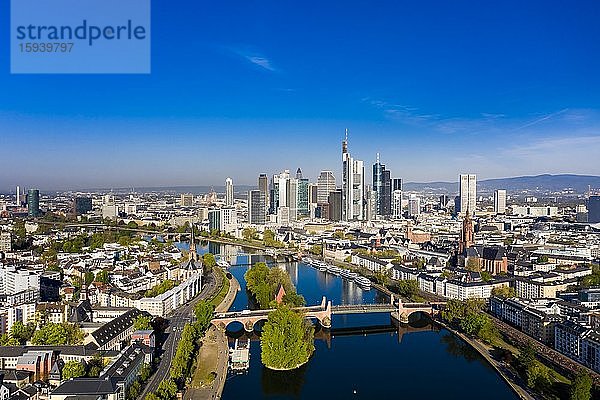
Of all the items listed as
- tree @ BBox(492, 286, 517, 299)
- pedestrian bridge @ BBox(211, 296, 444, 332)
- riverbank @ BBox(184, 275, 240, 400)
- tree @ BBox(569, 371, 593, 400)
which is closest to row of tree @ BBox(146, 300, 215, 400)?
riverbank @ BBox(184, 275, 240, 400)

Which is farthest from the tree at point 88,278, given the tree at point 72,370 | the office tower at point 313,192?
the office tower at point 313,192

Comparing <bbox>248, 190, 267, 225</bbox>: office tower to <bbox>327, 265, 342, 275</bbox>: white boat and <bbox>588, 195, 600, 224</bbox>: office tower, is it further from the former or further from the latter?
<bbox>588, 195, 600, 224</bbox>: office tower

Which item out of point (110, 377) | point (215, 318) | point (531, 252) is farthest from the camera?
point (531, 252)

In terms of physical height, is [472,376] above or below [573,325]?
below

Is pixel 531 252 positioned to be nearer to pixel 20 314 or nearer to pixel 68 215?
pixel 20 314

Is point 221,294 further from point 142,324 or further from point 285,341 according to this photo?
point 285,341

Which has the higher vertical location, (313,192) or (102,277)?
(313,192)

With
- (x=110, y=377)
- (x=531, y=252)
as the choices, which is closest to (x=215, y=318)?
(x=110, y=377)

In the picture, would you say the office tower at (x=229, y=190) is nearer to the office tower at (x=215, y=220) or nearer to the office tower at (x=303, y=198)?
the office tower at (x=303, y=198)

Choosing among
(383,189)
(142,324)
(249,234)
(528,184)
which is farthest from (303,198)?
(528,184)
